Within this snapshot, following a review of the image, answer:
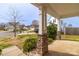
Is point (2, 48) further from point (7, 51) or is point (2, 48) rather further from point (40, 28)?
point (40, 28)

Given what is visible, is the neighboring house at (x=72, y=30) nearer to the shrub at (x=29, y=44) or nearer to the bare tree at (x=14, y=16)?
the shrub at (x=29, y=44)

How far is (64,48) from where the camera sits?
9445 millimetres

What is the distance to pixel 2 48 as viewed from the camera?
9406 mm

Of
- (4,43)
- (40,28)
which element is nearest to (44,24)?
(40,28)

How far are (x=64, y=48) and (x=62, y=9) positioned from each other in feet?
2.03

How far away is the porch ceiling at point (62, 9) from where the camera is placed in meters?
9.31

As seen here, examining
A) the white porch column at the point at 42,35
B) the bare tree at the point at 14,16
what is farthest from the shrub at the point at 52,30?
the bare tree at the point at 14,16

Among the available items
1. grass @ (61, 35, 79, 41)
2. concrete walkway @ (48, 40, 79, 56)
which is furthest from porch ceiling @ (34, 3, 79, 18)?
concrete walkway @ (48, 40, 79, 56)

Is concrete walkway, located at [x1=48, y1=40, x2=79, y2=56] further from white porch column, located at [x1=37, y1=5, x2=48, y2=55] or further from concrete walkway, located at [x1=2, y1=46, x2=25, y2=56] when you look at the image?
concrete walkway, located at [x1=2, y1=46, x2=25, y2=56]

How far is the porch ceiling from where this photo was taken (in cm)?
931

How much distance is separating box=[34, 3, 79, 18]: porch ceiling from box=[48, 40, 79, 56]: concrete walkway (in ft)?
1.42

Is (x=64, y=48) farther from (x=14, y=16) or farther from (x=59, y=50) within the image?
(x=14, y=16)

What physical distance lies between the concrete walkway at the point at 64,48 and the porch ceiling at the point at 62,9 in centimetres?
43

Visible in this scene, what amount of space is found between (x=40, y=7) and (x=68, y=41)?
705 mm
